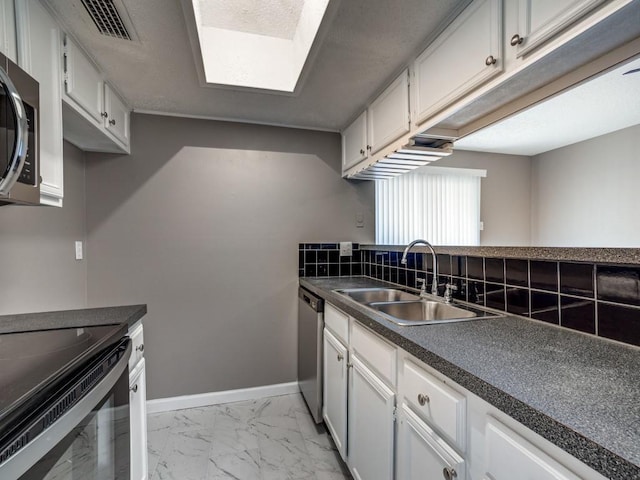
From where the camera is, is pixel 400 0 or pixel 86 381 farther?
pixel 400 0

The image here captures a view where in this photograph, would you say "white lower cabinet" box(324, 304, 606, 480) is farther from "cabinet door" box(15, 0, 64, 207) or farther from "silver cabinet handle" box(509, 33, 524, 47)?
"cabinet door" box(15, 0, 64, 207)

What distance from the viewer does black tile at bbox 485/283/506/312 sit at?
49.7 inches

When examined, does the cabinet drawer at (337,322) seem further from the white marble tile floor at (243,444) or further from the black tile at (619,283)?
the black tile at (619,283)

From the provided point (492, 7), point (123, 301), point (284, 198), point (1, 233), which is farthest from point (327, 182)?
point (1, 233)

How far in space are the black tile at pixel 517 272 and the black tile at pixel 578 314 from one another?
15 centimetres

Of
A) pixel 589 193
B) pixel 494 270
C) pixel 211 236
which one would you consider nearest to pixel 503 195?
pixel 589 193

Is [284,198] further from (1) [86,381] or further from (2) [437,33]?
(1) [86,381]

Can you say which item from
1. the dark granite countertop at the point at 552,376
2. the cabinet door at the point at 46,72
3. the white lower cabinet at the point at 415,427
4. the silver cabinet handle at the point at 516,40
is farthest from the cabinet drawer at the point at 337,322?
the cabinet door at the point at 46,72

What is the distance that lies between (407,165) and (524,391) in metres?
1.65

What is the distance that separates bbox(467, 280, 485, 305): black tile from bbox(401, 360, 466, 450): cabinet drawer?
1.97ft

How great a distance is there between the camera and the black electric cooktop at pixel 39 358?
0.62 metres

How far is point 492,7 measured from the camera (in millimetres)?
1066

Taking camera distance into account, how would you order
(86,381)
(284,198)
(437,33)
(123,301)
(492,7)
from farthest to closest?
(284,198), (123,301), (437,33), (492,7), (86,381)

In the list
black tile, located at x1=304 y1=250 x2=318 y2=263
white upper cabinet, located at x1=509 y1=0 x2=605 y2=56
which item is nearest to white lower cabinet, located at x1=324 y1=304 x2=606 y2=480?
black tile, located at x1=304 y1=250 x2=318 y2=263
